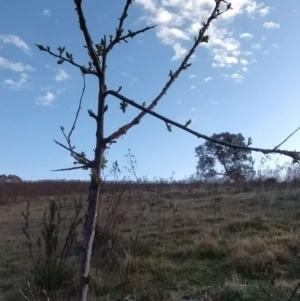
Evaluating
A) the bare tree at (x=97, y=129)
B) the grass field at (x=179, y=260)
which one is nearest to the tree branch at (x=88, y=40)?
the bare tree at (x=97, y=129)

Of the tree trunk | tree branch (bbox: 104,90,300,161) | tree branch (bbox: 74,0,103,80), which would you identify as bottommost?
the tree trunk

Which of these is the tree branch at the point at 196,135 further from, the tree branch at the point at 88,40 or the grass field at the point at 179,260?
the grass field at the point at 179,260

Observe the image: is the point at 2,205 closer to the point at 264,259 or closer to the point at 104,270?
the point at 104,270

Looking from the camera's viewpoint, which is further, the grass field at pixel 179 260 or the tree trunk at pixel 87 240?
the grass field at pixel 179 260

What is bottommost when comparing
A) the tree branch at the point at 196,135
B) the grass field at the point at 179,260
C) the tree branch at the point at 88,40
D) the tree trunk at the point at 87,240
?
the grass field at the point at 179,260

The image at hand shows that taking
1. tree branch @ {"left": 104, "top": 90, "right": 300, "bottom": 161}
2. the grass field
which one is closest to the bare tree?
tree branch @ {"left": 104, "top": 90, "right": 300, "bottom": 161}

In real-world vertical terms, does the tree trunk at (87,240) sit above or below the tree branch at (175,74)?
below

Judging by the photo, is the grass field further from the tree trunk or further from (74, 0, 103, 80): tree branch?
(74, 0, 103, 80): tree branch

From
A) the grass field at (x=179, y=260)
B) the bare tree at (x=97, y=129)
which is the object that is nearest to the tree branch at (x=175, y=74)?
the bare tree at (x=97, y=129)

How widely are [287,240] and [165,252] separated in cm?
155

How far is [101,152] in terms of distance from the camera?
36.8 inches

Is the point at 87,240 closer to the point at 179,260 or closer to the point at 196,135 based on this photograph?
the point at 196,135

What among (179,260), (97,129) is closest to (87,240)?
(97,129)

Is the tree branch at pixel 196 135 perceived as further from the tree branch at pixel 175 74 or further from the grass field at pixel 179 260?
the grass field at pixel 179 260
